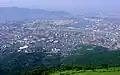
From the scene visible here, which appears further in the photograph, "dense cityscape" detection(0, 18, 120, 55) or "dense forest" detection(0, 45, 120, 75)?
"dense cityscape" detection(0, 18, 120, 55)

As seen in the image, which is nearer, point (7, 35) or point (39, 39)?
point (39, 39)

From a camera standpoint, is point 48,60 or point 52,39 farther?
point 52,39

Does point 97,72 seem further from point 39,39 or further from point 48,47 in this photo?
point 39,39

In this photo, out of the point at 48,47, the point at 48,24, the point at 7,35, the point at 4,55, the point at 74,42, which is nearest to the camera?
the point at 4,55

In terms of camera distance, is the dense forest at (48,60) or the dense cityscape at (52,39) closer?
the dense forest at (48,60)

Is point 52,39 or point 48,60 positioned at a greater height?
point 52,39

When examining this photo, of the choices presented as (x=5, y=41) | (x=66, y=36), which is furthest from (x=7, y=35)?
(x=66, y=36)

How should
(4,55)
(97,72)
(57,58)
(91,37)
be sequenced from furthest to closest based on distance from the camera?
1. (91,37)
2. (4,55)
3. (57,58)
4. (97,72)

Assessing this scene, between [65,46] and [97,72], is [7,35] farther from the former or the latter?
[97,72]

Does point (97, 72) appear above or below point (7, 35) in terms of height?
above
